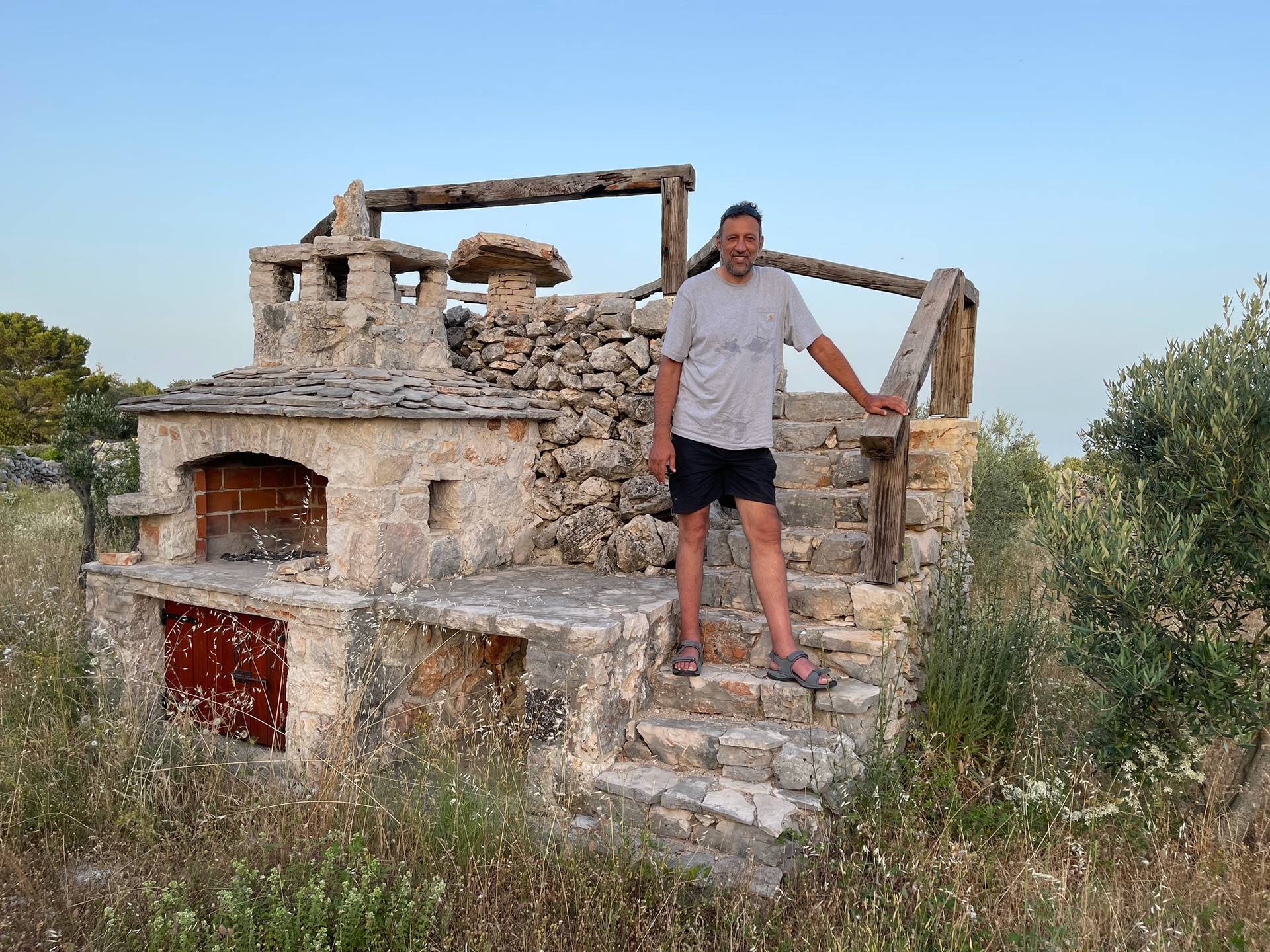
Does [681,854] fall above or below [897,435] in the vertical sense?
below

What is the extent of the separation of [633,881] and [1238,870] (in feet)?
8.21

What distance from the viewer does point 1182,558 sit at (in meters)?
3.64

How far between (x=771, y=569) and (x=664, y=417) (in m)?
0.94

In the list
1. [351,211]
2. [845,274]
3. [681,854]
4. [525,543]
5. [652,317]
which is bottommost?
[681,854]

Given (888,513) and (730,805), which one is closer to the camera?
(730,805)

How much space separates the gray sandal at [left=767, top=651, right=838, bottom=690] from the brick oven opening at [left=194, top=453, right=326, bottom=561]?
3.49 meters

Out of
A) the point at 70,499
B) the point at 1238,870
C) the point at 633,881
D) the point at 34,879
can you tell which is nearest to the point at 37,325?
the point at 70,499

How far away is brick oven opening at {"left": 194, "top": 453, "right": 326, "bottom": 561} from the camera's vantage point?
6137 mm

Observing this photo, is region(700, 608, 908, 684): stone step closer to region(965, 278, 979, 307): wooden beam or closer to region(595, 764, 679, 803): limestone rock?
region(595, 764, 679, 803): limestone rock

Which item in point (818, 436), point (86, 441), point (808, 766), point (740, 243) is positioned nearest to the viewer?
point (808, 766)

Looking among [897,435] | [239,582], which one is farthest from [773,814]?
[239,582]

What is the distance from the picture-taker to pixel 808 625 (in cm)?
463

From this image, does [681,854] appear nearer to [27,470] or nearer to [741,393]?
[741,393]

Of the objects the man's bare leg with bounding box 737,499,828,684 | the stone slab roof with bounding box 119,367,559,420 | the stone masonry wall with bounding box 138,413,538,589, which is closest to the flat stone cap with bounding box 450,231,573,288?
the stone slab roof with bounding box 119,367,559,420
